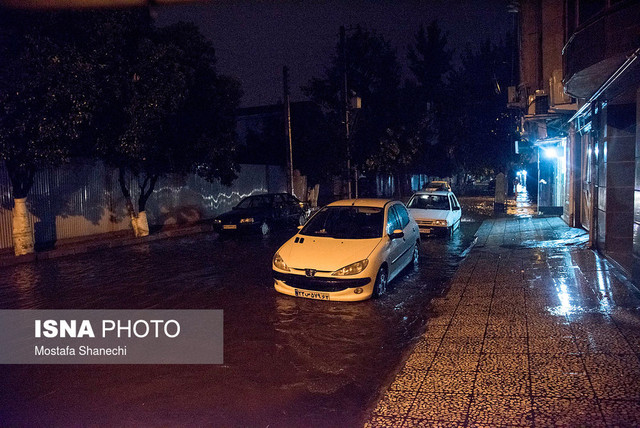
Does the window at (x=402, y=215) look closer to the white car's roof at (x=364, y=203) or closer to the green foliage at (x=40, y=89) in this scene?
the white car's roof at (x=364, y=203)

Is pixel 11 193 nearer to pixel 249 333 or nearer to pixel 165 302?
pixel 165 302

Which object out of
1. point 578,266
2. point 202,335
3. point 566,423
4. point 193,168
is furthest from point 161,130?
point 566,423

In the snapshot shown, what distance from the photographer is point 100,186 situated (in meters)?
17.0

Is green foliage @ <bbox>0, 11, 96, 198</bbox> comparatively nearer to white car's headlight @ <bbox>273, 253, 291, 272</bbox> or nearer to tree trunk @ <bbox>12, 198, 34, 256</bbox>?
tree trunk @ <bbox>12, 198, 34, 256</bbox>

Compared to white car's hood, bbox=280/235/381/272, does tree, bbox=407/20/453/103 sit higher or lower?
higher

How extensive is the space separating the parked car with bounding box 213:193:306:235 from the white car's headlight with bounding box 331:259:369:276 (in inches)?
313

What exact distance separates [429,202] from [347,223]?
753 cm

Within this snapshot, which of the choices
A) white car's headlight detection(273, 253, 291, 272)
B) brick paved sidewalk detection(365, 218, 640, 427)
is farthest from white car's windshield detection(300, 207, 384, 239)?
brick paved sidewalk detection(365, 218, 640, 427)

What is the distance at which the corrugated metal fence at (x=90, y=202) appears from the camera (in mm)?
14617

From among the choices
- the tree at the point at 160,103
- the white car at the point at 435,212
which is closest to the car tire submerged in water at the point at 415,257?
the white car at the point at 435,212

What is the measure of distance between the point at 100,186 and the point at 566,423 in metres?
16.8

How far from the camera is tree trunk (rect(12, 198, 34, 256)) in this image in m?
12.5

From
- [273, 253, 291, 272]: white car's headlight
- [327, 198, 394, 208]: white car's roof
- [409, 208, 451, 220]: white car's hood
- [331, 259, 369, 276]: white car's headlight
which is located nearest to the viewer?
[331, 259, 369, 276]: white car's headlight

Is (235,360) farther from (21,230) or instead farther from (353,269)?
(21,230)
